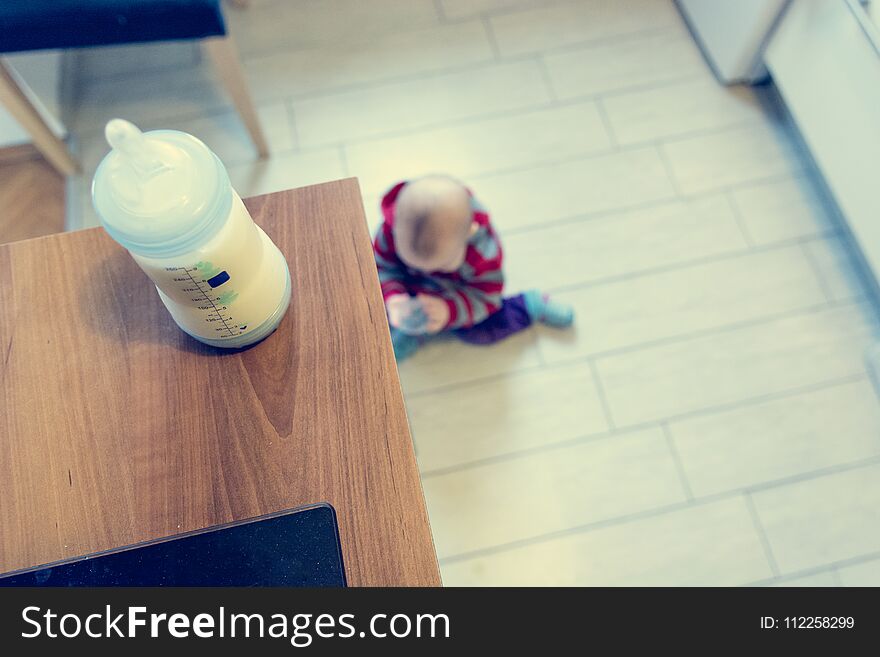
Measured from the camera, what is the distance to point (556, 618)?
56 cm

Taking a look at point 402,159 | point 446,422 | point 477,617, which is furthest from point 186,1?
point 477,617

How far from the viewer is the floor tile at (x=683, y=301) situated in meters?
1.30

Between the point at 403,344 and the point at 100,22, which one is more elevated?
the point at 100,22

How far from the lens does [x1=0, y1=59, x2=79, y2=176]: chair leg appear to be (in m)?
1.16

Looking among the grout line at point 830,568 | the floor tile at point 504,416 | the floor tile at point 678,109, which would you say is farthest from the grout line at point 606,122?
the grout line at point 830,568

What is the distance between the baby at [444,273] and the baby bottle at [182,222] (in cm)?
49

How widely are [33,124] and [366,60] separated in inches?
27.6

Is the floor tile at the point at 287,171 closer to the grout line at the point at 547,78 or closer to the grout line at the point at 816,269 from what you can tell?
the grout line at the point at 547,78

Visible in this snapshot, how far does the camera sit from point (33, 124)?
1.25 meters

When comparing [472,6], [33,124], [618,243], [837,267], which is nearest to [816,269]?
[837,267]

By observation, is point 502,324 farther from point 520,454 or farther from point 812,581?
point 812,581

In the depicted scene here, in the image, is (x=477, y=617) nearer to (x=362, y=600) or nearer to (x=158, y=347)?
(x=362, y=600)

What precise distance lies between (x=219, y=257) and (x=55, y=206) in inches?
44.7

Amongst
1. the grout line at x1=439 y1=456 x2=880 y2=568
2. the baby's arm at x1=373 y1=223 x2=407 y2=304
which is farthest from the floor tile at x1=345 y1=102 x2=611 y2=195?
the grout line at x1=439 y1=456 x2=880 y2=568
